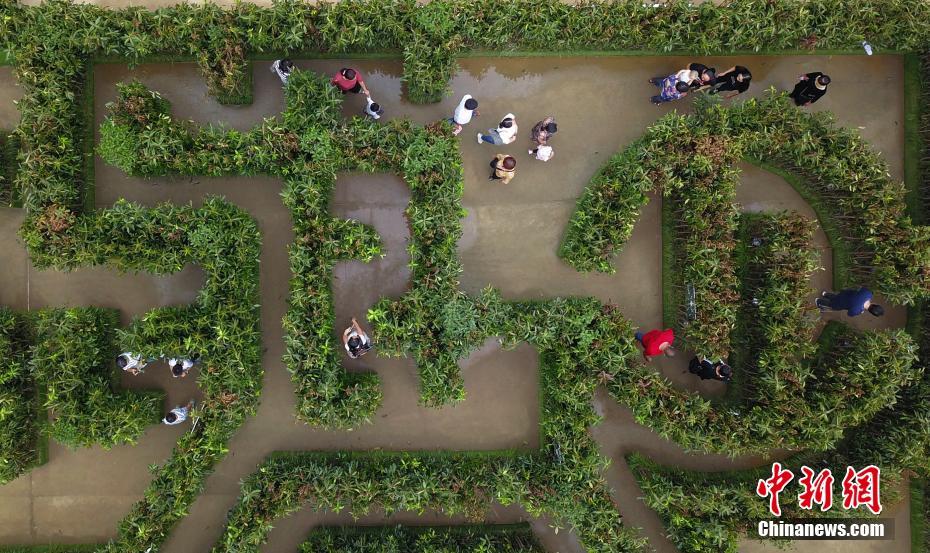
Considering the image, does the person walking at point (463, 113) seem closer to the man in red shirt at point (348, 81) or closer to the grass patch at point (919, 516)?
the man in red shirt at point (348, 81)

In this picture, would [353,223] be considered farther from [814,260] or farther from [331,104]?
[814,260]

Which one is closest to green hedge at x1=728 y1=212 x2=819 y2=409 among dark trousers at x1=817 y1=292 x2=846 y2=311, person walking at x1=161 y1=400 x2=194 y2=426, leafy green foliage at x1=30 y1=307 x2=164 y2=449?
dark trousers at x1=817 y1=292 x2=846 y2=311

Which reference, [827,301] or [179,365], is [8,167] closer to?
[179,365]

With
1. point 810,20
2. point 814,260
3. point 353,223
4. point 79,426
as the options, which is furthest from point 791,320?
point 79,426

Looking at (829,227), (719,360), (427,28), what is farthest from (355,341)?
(829,227)


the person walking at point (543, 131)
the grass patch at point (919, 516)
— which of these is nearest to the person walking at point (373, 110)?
the person walking at point (543, 131)

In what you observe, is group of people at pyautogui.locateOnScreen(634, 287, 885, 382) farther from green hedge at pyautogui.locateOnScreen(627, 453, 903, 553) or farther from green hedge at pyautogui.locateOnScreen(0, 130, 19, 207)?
green hedge at pyautogui.locateOnScreen(0, 130, 19, 207)

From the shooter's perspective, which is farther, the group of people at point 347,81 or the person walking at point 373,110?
the person walking at point 373,110
